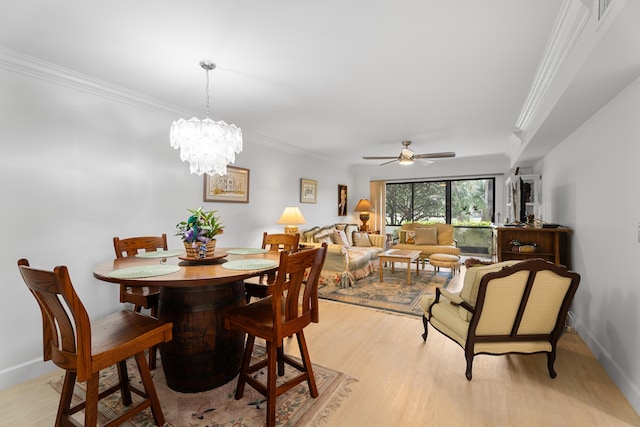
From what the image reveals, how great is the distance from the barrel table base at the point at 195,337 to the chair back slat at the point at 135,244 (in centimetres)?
77

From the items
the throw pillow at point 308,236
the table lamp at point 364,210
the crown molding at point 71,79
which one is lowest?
the throw pillow at point 308,236

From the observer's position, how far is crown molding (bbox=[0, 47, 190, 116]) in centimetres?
216

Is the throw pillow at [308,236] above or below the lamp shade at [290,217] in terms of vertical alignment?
below

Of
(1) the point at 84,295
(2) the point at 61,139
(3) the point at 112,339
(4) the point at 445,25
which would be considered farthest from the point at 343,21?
(1) the point at 84,295

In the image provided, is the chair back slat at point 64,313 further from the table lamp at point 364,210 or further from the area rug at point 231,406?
Answer: the table lamp at point 364,210

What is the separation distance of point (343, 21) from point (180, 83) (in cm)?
168

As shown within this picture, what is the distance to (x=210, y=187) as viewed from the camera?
376cm

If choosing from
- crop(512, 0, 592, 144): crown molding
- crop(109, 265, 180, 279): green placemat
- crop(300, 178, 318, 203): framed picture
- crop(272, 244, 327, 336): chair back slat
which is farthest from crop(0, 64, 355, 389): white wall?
crop(512, 0, 592, 144): crown molding

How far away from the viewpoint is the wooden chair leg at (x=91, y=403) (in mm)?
1349

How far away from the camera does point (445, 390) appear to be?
205cm

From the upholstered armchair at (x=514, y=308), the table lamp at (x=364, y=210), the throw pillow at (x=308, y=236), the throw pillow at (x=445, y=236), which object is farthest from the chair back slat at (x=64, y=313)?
the table lamp at (x=364, y=210)

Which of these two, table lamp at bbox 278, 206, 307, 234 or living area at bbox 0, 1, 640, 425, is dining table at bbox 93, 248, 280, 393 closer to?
living area at bbox 0, 1, 640, 425

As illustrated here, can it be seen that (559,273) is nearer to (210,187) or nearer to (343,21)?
(343,21)

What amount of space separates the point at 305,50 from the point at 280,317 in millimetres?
1819
